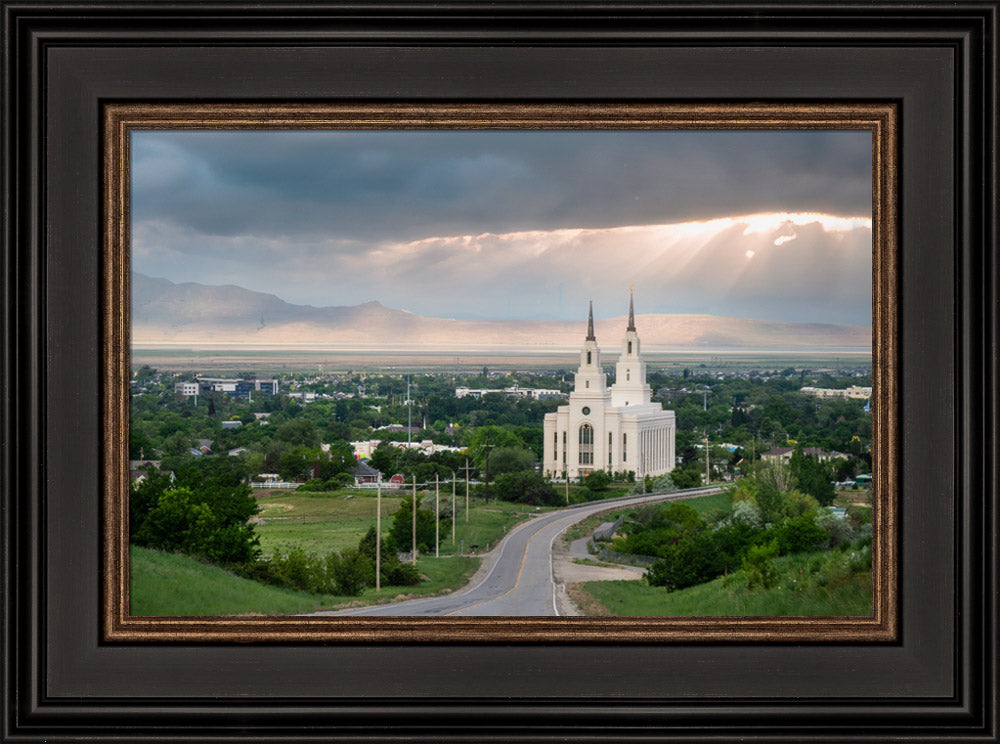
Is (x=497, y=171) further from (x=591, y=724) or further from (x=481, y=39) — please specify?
(x=591, y=724)

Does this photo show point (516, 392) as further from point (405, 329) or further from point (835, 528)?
point (835, 528)

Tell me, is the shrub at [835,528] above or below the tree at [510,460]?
below

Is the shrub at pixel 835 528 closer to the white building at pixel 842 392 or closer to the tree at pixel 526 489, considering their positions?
the white building at pixel 842 392

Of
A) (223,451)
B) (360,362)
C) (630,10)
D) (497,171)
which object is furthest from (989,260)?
(223,451)

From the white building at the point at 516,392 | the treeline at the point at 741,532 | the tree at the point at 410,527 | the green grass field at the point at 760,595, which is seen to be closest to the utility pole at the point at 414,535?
the tree at the point at 410,527

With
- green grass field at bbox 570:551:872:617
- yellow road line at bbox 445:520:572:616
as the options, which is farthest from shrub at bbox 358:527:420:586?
green grass field at bbox 570:551:872:617

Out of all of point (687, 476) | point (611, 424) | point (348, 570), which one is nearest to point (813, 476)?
point (687, 476)

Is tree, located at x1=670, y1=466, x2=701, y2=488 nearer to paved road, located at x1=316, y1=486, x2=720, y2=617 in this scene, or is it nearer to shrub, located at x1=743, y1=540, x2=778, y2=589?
paved road, located at x1=316, y1=486, x2=720, y2=617
